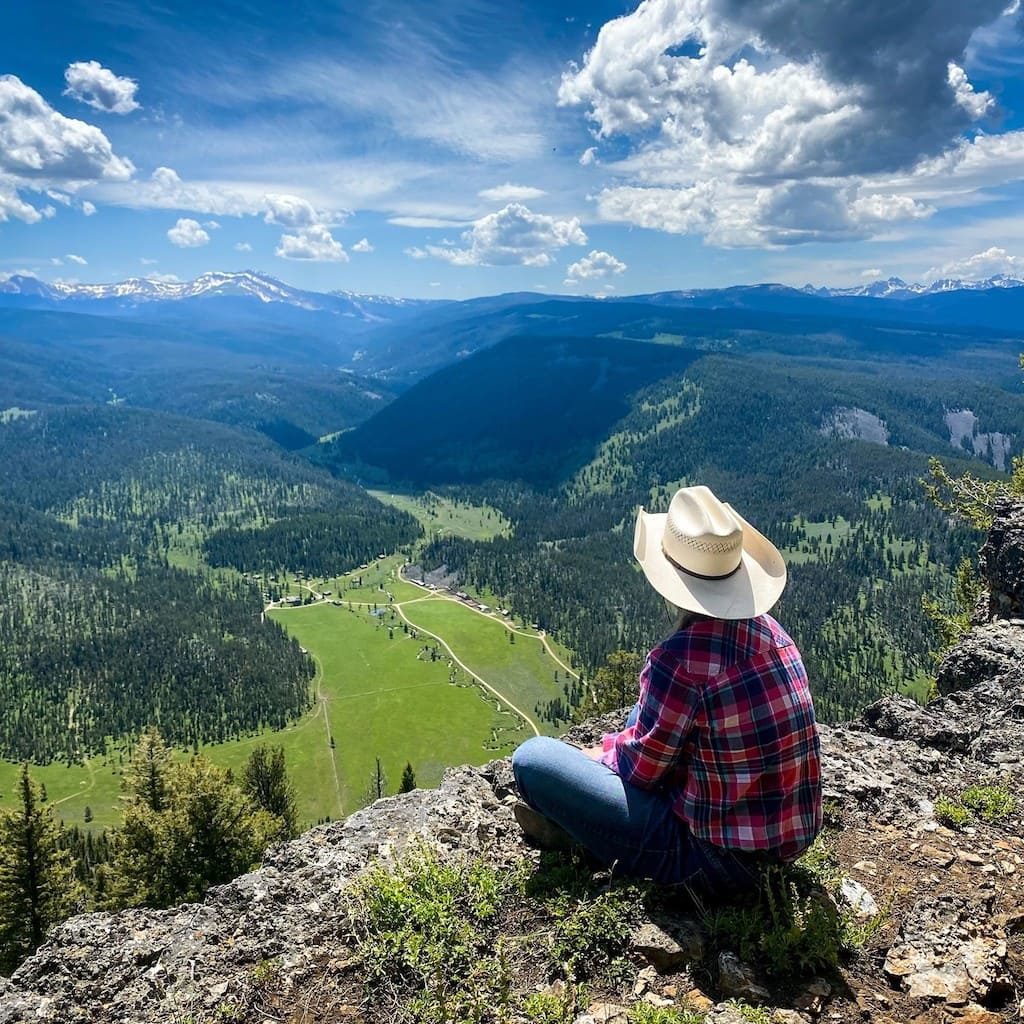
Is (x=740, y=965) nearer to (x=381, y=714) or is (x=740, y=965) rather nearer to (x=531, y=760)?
(x=531, y=760)

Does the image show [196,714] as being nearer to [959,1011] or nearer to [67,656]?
[67,656]

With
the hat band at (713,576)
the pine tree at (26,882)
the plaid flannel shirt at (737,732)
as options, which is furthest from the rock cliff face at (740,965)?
the pine tree at (26,882)

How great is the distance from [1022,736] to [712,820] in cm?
744

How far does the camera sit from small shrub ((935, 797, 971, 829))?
8.53 m

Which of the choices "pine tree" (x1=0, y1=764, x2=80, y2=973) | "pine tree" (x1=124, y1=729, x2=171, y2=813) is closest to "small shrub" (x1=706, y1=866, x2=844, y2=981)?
"pine tree" (x1=0, y1=764, x2=80, y2=973)

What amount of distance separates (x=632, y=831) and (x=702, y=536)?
10.2 feet

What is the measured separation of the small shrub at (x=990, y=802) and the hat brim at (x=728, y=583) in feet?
16.3

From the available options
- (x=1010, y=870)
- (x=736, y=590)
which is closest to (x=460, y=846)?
(x=736, y=590)

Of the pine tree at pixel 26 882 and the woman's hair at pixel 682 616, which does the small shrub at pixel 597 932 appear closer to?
the woman's hair at pixel 682 616

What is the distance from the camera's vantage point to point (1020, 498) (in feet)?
61.8

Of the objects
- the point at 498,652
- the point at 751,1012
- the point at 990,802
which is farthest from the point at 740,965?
the point at 498,652

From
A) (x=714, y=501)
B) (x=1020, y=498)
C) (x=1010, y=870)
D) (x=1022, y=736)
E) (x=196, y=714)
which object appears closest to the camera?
(x=714, y=501)

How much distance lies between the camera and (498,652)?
168125 mm

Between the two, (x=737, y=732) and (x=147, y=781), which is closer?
(x=737, y=732)
